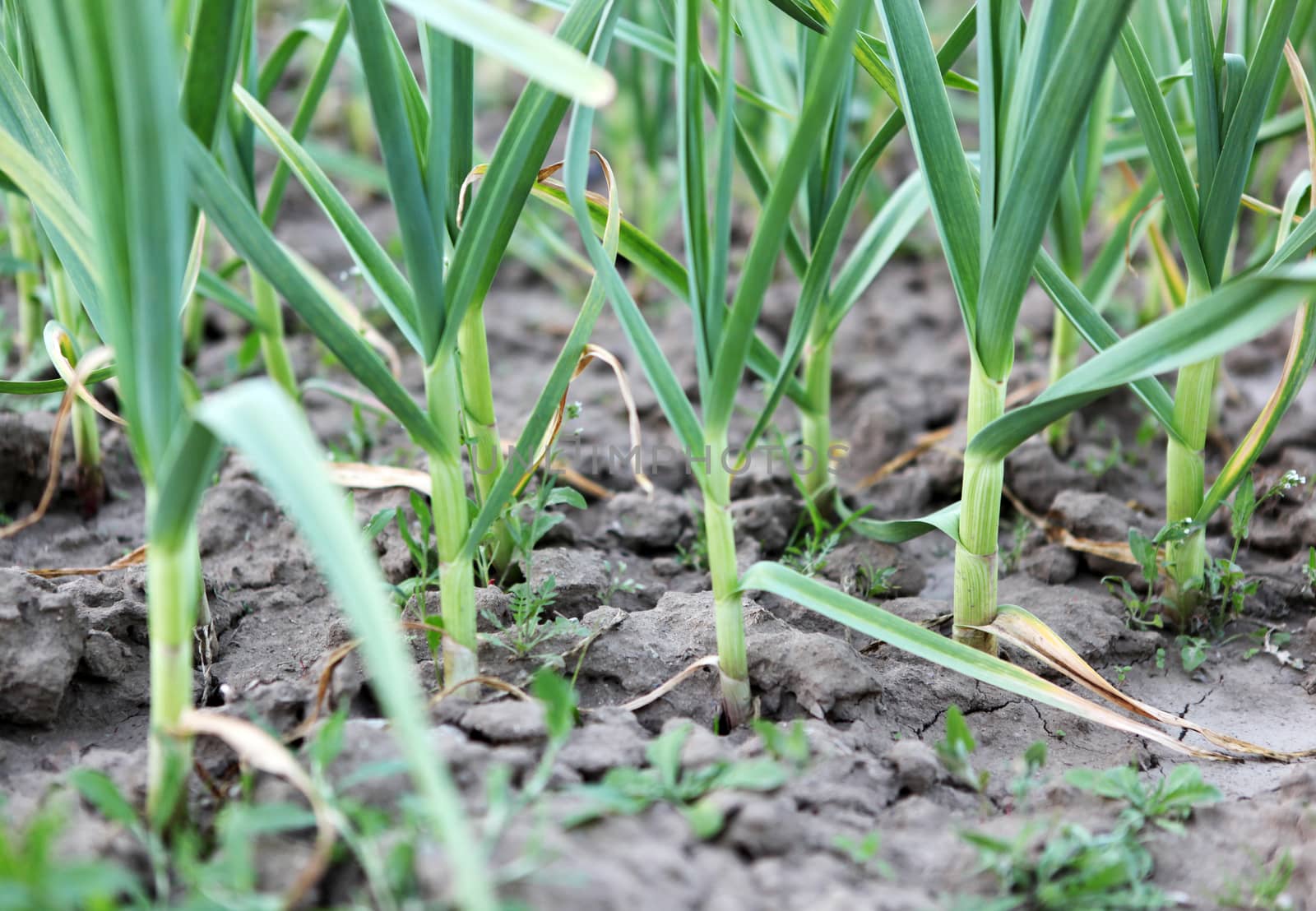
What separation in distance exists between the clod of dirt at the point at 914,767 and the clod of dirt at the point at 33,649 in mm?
851

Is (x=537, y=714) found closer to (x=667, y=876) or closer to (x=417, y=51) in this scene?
(x=667, y=876)

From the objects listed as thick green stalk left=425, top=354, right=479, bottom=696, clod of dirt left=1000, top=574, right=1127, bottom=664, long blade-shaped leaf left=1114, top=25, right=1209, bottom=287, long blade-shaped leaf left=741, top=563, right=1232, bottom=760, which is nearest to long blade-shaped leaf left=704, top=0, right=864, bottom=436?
long blade-shaped leaf left=741, top=563, right=1232, bottom=760

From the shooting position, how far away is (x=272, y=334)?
1717mm

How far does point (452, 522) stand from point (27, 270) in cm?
111

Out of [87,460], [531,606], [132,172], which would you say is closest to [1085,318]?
[531,606]

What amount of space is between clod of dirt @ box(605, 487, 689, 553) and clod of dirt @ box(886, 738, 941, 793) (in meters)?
0.62

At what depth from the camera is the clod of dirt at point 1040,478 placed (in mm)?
1731

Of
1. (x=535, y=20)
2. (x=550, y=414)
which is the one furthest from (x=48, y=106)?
(x=535, y=20)

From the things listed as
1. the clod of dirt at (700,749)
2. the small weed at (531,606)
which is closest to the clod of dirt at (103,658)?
the small weed at (531,606)

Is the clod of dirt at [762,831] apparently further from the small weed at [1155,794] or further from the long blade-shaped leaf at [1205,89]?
the long blade-shaped leaf at [1205,89]

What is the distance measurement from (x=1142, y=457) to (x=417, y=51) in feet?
8.86

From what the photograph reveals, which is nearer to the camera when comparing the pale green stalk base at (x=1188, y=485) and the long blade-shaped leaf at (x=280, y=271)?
the long blade-shaped leaf at (x=280, y=271)

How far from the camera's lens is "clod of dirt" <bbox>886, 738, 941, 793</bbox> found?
3.49ft

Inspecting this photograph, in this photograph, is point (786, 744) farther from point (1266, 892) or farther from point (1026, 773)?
point (1266, 892)
